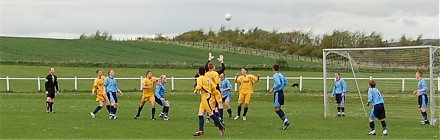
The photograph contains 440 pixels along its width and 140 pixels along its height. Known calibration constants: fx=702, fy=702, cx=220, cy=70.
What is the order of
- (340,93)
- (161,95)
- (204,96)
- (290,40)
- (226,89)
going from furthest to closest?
(290,40), (340,93), (226,89), (161,95), (204,96)

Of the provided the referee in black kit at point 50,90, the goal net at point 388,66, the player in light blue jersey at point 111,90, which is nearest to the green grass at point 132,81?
the goal net at point 388,66

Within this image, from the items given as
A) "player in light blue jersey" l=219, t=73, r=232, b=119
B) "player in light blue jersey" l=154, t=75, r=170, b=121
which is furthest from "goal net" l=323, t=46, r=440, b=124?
"player in light blue jersey" l=154, t=75, r=170, b=121

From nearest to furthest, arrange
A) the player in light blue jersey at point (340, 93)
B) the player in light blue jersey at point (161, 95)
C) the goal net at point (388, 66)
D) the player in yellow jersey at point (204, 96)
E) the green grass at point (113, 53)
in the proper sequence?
1. the player in yellow jersey at point (204, 96)
2. the player in light blue jersey at point (161, 95)
3. the goal net at point (388, 66)
4. the player in light blue jersey at point (340, 93)
5. the green grass at point (113, 53)

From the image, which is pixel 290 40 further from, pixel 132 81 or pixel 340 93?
pixel 340 93

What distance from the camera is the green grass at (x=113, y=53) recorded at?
241 feet

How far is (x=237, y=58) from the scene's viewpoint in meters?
85.6

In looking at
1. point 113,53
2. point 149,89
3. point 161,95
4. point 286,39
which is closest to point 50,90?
point 149,89

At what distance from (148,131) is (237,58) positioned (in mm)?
65555

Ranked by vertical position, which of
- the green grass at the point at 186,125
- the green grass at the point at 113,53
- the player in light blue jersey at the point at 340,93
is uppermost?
the green grass at the point at 113,53

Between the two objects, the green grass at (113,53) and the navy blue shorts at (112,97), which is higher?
the green grass at (113,53)

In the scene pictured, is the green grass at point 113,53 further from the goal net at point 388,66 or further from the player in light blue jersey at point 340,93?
the player in light blue jersey at point 340,93

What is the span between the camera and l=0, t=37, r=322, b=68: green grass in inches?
2891

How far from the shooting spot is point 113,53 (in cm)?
8425

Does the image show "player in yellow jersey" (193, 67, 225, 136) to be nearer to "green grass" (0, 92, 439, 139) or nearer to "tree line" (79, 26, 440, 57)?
"green grass" (0, 92, 439, 139)
